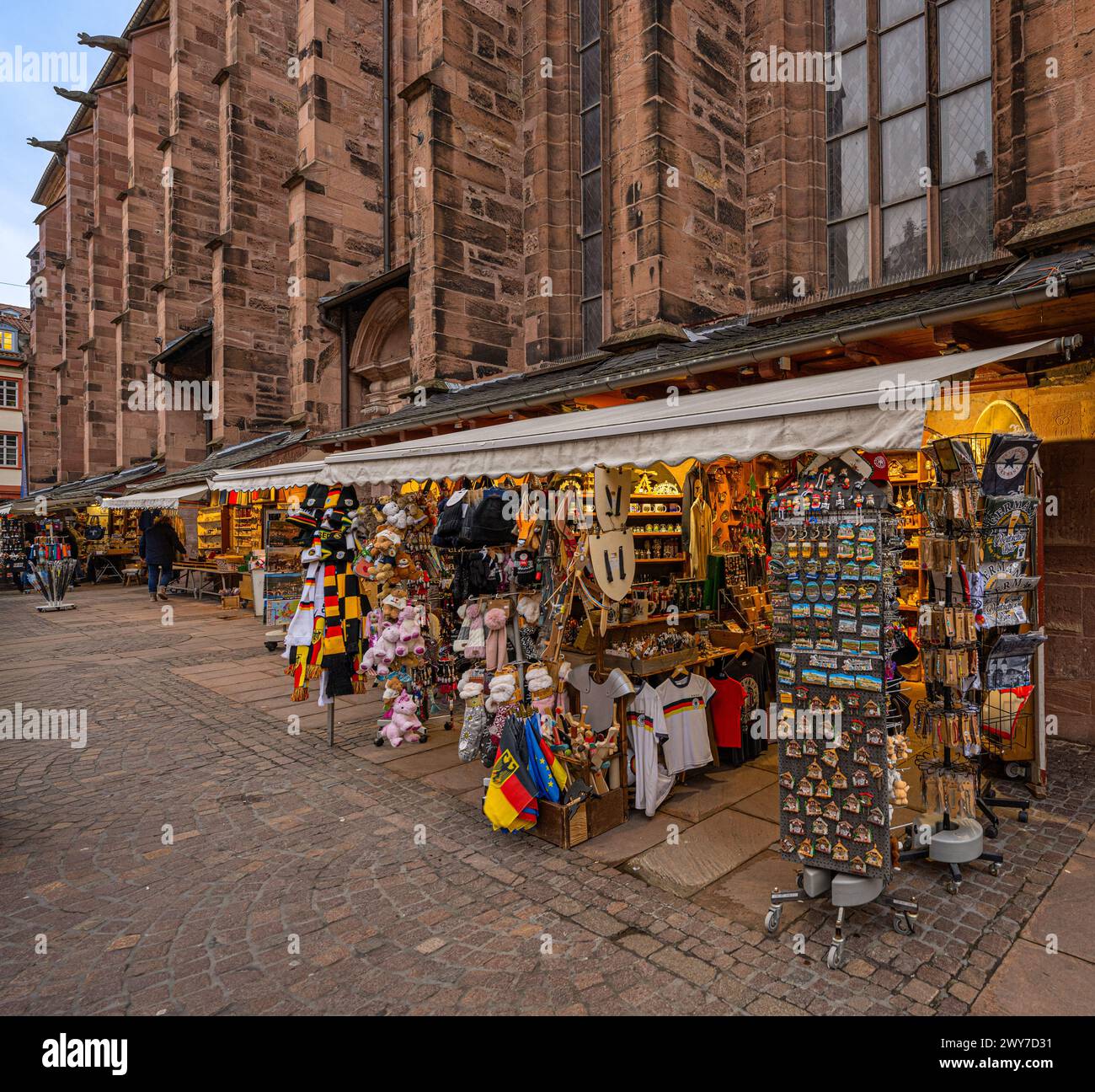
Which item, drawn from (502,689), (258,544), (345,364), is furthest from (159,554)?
(502,689)

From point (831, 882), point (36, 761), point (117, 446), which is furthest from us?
point (117, 446)

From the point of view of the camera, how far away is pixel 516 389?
9039 millimetres

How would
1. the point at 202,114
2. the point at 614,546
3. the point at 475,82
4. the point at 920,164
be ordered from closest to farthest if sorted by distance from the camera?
the point at 614,546 < the point at 920,164 < the point at 475,82 < the point at 202,114

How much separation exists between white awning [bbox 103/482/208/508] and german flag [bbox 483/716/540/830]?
903cm

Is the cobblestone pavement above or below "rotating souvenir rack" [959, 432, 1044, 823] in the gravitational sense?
below

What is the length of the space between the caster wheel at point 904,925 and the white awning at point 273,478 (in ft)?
18.0

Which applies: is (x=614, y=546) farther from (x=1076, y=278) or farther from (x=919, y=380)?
(x=1076, y=278)

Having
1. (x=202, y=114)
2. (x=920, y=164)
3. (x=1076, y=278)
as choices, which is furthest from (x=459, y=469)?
(x=202, y=114)

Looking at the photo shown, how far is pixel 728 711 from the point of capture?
17.2 ft

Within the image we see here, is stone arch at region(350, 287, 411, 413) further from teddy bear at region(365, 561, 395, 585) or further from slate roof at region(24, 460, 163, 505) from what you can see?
slate roof at region(24, 460, 163, 505)

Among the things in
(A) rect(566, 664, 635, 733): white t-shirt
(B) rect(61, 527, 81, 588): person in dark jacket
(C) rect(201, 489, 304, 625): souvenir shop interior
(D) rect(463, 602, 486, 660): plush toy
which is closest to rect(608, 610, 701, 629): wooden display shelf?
(A) rect(566, 664, 635, 733): white t-shirt

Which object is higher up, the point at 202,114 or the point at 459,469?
the point at 202,114

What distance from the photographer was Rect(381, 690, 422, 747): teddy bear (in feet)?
17.7

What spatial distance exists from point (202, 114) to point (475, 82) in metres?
14.7
